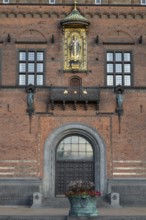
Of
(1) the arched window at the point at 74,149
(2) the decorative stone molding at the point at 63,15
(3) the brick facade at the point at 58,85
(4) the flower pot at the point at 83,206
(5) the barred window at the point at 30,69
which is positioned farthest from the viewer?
(2) the decorative stone molding at the point at 63,15

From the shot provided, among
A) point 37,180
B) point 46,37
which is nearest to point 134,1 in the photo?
point 46,37

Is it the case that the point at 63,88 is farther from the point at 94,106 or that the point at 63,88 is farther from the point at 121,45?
the point at 121,45

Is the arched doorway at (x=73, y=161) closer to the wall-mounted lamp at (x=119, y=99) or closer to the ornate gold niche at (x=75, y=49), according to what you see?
the wall-mounted lamp at (x=119, y=99)

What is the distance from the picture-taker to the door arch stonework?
30.6 meters

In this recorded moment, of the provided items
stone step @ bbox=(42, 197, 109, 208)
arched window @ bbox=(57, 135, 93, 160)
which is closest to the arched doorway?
arched window @ bbox=(57, 135, 93, 160)

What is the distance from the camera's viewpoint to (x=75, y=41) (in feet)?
105

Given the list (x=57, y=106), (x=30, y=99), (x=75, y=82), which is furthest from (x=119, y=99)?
(x=30, y=99)

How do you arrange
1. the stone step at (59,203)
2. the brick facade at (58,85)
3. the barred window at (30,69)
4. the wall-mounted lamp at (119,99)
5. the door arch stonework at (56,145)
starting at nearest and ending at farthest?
the stone step at (59,203) → the door arch stonework at (56,145) → the brick facade at (58,85) → the wall-mounted lamp at (119,99) → the barred window at (30,69)

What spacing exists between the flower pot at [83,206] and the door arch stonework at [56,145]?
9097mm

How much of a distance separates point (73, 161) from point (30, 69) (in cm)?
614

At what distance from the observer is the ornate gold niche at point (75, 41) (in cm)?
3197

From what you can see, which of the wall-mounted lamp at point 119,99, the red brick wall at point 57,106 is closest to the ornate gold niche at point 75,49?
the red brick wall at point 57,106

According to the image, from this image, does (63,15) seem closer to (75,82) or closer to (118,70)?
(75,82)

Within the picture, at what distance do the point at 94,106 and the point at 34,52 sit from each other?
4.95 m
